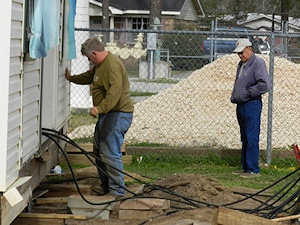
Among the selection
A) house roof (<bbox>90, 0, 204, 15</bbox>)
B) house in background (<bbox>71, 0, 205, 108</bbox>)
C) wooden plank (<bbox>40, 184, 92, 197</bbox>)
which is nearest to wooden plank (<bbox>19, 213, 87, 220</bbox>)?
wooden plank (<bbox>40, 184, 92, 197</bbox>)

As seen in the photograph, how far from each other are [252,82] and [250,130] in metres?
0.73

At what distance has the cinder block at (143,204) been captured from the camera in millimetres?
8383

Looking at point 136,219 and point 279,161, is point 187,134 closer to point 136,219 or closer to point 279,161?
point 279,161

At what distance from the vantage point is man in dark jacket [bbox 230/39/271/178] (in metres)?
11.0

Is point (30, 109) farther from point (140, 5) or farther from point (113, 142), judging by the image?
point (140, 5)

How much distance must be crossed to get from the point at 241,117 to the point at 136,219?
3.52 meters

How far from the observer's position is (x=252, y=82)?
437 inches

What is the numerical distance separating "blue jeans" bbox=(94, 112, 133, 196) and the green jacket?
0.11m

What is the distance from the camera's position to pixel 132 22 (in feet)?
157

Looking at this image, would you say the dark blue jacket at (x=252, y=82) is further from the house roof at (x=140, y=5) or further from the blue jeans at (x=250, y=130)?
the house roof at (x=140, y=5)

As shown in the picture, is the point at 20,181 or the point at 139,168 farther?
the point at 139,168

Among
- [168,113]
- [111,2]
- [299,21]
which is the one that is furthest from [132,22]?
[168,113]

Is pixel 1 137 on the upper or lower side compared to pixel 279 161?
upper

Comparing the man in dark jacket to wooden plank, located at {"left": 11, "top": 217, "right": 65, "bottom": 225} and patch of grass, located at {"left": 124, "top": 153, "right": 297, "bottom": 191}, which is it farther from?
wooden plank, located at {"left": 11, "top": 217, "right": 65, "bottom": 225}
